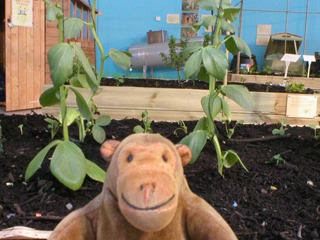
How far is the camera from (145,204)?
537 millimetres

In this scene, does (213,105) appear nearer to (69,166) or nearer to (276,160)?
(276,160)

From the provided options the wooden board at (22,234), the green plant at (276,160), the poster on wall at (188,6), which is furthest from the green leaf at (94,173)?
the poster on wall at (188,6)

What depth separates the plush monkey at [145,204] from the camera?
1.79 feet

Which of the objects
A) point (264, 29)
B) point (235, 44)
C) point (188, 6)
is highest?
point (188, 6)

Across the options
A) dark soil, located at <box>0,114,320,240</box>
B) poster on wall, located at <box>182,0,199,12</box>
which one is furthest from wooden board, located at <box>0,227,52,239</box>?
poster on wall, located at <box>182,0,199,12</box>

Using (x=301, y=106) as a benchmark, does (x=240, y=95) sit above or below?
above

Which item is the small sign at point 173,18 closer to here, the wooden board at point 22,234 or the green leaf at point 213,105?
the green leaf at point 213,105

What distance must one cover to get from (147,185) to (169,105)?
2165 mm

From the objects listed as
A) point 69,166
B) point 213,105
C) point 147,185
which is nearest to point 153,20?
point 213,105

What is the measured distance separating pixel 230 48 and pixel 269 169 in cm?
58

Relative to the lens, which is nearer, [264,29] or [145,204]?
[145,204]

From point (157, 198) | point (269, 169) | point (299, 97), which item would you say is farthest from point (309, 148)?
point (157, 198)

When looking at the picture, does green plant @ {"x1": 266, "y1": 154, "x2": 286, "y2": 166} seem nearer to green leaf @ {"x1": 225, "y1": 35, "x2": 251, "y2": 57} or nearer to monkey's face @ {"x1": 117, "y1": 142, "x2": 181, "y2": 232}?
green leaf @ {"x1": 225, "y1": 35, "x2": 251, "y2": 57}

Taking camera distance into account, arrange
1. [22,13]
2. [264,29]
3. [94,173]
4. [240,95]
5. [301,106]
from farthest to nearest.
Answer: [264,29], [22,13], [301,106], [240,95], [94,173]
